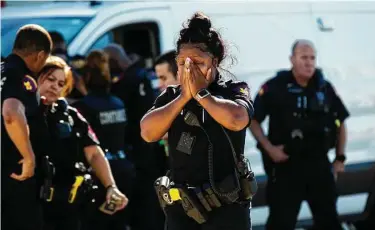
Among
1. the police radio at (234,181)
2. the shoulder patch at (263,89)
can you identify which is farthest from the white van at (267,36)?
the police radio at (234,181)

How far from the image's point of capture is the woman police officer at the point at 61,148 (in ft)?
19.0

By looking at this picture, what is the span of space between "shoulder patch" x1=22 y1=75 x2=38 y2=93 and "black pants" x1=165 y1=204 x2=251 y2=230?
1.48 metres

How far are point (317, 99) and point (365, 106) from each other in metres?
1.28

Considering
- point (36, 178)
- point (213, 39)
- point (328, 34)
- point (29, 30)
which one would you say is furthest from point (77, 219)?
point (328, 34)

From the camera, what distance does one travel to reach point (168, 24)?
7844 mm

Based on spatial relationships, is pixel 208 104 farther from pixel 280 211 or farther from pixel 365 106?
pixel 365 106

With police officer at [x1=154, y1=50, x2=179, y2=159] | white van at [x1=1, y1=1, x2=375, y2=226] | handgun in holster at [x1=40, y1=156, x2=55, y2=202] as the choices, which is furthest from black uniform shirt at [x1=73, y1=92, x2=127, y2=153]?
handgun in holster at [x1=40, y1=156, x2=55, y2=202]

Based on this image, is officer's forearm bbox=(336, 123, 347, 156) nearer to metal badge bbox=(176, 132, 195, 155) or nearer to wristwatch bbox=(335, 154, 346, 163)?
wristwatch bbox=(335, 154, 346, 163)

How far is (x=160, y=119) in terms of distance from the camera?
434cm

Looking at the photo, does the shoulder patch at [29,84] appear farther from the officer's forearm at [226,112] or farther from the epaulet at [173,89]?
the officer's forearm at [226,112]

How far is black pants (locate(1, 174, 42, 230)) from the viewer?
18.6 ft

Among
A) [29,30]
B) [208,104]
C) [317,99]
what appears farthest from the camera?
[317,99]

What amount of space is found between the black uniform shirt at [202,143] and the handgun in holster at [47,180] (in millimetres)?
1485

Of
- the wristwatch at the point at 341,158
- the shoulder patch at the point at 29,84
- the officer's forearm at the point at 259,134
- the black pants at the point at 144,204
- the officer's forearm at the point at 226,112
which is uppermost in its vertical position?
the officer's forearm at the point at 226,112
